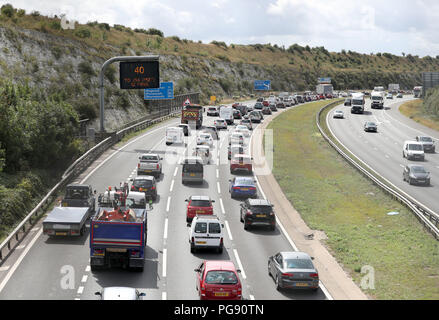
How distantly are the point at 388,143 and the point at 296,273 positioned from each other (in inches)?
2165

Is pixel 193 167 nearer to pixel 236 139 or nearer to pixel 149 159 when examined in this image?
pixel 149 159

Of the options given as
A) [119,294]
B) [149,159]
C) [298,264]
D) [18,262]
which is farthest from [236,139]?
[119,294]

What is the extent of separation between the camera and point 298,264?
24.0 m

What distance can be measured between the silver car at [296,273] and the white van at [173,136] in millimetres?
41083

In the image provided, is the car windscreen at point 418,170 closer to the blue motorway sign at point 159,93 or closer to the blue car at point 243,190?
the blue car at point 243,190

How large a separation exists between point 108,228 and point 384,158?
145 ft

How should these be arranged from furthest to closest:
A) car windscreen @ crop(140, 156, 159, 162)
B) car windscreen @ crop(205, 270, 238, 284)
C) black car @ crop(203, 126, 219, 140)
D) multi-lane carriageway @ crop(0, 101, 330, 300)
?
black car @ crop(203, 126, 219, 140)
car windscreen @ crop(140, 156, 159, 162)
multi-lane carriageway @ crop(0, 101, 330, 300)
car windscreen @ crop(205, 270, 238, 284)

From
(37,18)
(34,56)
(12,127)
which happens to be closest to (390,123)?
(34,56)

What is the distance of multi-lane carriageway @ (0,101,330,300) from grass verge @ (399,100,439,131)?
64160mm

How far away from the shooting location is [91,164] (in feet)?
171

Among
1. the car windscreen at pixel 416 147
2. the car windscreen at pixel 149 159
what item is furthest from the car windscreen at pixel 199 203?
the car windscreen at pixel 416 147

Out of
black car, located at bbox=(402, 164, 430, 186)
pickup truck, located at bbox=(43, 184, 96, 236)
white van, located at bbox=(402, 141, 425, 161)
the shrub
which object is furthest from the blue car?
the shrub

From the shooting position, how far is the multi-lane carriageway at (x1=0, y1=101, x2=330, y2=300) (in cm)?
2341

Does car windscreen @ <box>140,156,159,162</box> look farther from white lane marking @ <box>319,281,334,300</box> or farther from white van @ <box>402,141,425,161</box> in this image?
white van @ <box>402,141,425,161</box>
